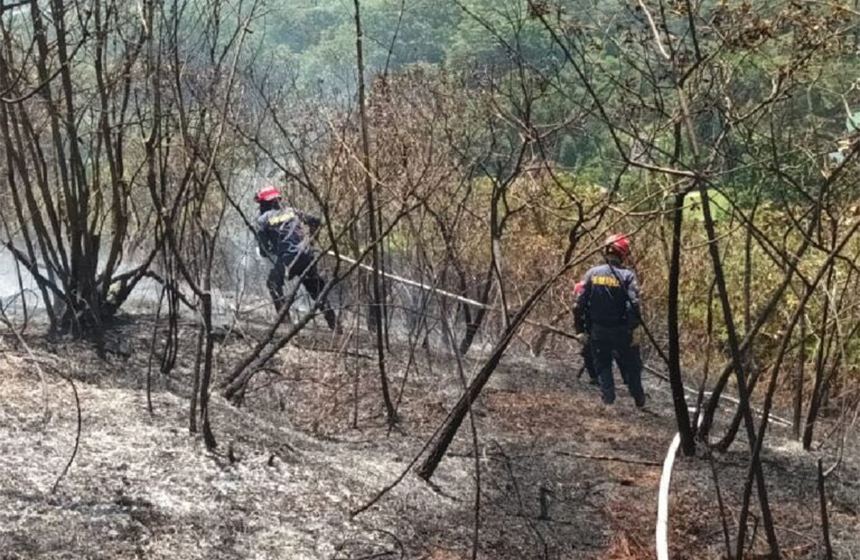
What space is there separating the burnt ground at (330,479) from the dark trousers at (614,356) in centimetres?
58

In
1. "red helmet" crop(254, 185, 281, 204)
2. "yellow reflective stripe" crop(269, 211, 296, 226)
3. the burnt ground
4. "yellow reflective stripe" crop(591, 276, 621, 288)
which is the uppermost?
"red helmet" crop(254, 185, 281, 204)

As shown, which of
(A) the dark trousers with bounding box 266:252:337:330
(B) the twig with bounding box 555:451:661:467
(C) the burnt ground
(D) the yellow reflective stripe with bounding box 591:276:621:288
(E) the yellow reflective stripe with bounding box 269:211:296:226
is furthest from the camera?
(E) the yellow reflective stripe with bounding box 269:211:296:226

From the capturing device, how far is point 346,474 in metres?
6.20

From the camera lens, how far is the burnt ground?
506 centimetres

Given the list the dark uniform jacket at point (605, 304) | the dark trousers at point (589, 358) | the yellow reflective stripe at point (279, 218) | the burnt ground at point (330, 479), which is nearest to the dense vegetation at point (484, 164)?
the burnt ground at point (330, 479)

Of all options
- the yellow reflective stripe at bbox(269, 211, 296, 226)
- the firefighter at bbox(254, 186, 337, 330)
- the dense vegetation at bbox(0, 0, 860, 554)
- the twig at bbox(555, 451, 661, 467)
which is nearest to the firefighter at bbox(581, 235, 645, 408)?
the dense vegetation at bbox(0, 0, 860, 554)

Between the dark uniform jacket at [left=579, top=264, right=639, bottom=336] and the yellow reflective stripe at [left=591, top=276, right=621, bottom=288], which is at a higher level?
the yellow reflective stripe at [left=591, top=276, right=621, bottom=288]

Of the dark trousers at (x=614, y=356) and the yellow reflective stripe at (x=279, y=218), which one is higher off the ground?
the yellow reflective stripe at (x=279, y=218)

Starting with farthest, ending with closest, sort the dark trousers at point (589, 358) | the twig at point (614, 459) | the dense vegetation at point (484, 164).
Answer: the dark trousers at point (589, 358) → the twig at point (614, 459) → the dense vegetation at point (484, 164)

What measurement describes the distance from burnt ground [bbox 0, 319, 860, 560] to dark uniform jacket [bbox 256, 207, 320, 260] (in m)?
1.96

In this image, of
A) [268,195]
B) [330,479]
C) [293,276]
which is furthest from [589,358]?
[330,479]

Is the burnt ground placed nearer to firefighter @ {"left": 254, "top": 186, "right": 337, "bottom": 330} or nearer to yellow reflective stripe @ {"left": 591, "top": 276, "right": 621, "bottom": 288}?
yellow reflective stripe @ {"left": 591, "top": 276, "right": 621, "bottom": 288}

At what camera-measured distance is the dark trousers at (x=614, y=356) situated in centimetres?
975

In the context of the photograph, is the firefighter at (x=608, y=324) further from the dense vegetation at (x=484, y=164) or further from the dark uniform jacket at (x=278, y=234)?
the dark uniform jacket at (x=278, y=234)
